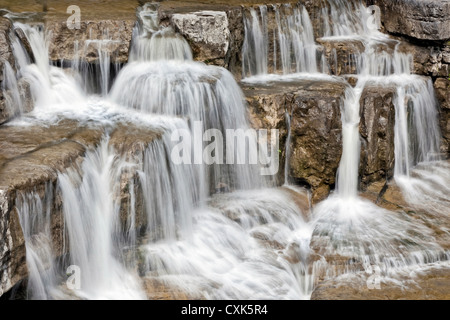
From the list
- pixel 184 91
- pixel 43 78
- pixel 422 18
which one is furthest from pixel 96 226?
pixel 422 18

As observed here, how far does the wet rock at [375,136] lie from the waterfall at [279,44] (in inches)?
66.2

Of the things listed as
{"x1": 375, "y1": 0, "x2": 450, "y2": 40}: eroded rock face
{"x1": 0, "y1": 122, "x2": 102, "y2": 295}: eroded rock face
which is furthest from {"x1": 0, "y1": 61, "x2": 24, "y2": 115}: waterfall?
{"x1": 375, "y1": 0, "x2": 450, "y2": 40}: eroded rock face

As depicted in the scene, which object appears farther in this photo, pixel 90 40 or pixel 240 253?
pixel 90 40

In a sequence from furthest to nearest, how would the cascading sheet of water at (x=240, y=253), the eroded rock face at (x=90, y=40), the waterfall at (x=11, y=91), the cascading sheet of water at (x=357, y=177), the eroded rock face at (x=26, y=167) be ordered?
the eroded rock face at (x=90, y=40), the waterfall at (x=11, y=91), the cascading sheet of water at (x=357, y=177), the cascading sheet of water at (x=240, y=253), the eroded rock face at (x=26, y=167)

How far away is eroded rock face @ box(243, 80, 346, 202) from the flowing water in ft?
0.55

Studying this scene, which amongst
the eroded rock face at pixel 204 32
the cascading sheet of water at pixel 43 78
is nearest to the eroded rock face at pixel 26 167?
the cascading sheet of water at pixel 43 78

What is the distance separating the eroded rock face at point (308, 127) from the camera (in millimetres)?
8492

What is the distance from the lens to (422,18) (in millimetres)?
10125

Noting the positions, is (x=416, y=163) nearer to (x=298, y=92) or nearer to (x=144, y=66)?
(x=298, y=92)

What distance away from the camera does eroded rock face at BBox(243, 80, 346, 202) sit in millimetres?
8492

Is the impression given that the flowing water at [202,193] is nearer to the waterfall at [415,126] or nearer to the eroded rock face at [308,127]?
the waterfall at [415,126]

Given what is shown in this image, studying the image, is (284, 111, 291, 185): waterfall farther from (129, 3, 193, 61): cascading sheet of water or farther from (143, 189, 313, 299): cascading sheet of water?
(129, 3, 193, 61): cascading sheet of water

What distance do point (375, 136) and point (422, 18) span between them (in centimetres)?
275

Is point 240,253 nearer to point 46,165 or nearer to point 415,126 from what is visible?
point 46,165
